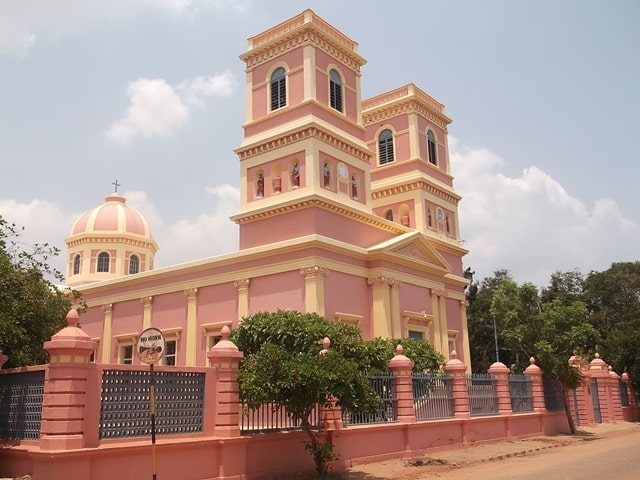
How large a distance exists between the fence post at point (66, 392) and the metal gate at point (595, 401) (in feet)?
76.8

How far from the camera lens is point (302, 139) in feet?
79.2

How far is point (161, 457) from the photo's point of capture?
1057cm

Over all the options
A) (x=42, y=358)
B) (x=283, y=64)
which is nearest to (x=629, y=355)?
(x=283, y=64)

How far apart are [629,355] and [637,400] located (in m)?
2.24

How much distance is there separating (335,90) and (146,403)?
18.1m

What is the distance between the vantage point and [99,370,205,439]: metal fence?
408 inches

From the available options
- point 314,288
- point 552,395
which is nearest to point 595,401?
point 552,395

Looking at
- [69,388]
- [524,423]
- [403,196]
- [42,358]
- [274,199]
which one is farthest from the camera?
[403,196]

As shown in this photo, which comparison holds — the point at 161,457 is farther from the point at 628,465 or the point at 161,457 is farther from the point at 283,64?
the point at 283,64

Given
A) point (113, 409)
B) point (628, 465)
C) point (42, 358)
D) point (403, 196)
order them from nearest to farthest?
point (113, 409)
point (628, 465)
point (42, 358)
point (403, 196)

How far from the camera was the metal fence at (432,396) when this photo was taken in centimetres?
1664

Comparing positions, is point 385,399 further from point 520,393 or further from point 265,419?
point 520,393

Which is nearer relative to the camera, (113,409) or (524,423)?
(113,409)

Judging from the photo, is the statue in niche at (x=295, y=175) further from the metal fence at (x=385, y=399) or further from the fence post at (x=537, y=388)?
the fence post at (x=537, y=388)
